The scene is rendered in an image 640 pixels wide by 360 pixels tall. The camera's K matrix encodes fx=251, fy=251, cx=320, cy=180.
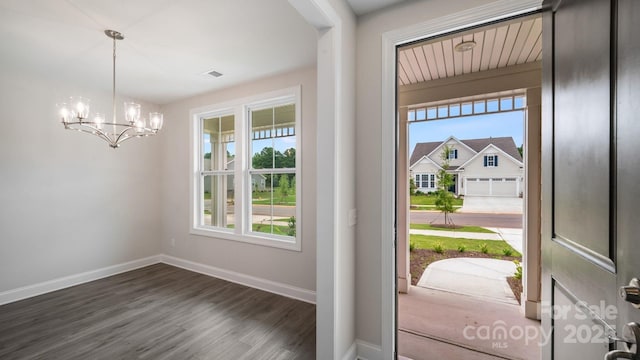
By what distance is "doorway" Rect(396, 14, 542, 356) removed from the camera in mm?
2188

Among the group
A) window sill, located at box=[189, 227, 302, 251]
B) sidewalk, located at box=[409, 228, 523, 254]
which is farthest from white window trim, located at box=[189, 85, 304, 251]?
sidewalk, located at box=[409, 228, 523, 254]

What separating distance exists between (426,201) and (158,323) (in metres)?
4.05

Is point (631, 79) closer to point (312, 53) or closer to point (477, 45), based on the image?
point (477, 45)

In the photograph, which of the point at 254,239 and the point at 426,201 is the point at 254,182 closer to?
the point at 254,239

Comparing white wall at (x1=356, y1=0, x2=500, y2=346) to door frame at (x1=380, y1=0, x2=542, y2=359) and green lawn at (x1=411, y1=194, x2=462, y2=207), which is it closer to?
door frame at (x1=380, y1=0, x2=542, y2=359)

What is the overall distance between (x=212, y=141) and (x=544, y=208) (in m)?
4.03

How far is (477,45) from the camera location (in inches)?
89.7

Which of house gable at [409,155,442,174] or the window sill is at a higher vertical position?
house gable at [409,155,442,174]

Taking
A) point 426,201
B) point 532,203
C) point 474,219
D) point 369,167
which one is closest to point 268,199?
point 369,167

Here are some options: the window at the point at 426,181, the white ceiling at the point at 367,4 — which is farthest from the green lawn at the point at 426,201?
the white ceiling at the point at 367,4

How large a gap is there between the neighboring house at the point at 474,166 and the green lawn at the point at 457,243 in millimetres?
843

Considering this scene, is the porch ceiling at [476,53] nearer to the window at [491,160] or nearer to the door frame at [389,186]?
the door frame at [389,186]

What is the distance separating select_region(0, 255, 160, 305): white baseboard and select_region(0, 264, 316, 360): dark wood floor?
0.37 ft

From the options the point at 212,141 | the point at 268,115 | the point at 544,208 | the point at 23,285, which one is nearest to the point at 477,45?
the point at 544,208
